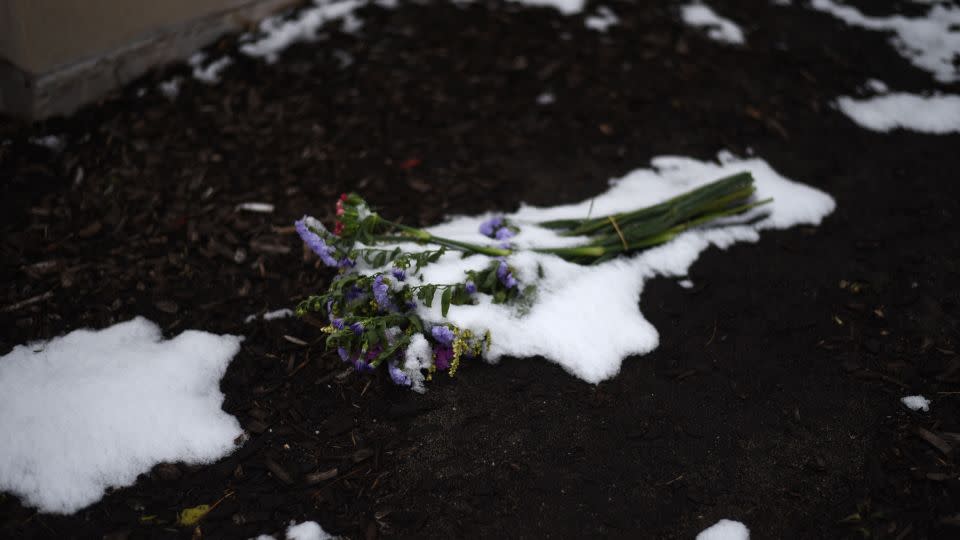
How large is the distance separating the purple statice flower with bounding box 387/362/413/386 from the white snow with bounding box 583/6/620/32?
2.51 metres

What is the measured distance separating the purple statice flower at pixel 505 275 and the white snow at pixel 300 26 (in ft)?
6.55

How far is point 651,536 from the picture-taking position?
1812 mm

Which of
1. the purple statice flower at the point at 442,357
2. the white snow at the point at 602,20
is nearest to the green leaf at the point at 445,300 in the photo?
the purple statice flower at the point at 442,357

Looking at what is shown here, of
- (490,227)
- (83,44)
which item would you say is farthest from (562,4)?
(83,44)

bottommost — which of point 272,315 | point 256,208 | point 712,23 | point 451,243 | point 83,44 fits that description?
point 272,315

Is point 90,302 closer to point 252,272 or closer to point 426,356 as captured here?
point 252,272

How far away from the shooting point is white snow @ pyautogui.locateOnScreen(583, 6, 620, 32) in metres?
3.71

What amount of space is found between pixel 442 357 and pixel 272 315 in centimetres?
68

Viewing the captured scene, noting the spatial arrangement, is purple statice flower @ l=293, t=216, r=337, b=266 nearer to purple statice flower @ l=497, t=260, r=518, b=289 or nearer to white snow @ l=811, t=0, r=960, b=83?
purple statice flower @ l=497, t=260, r=518, b=289

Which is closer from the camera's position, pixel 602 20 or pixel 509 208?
pixel 509 208

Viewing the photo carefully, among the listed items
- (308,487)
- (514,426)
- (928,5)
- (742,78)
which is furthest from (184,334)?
(928,5)

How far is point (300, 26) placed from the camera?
3617 millimetres

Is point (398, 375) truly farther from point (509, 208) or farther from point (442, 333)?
point (509, 208)

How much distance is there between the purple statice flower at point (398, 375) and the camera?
2021 millimetres
